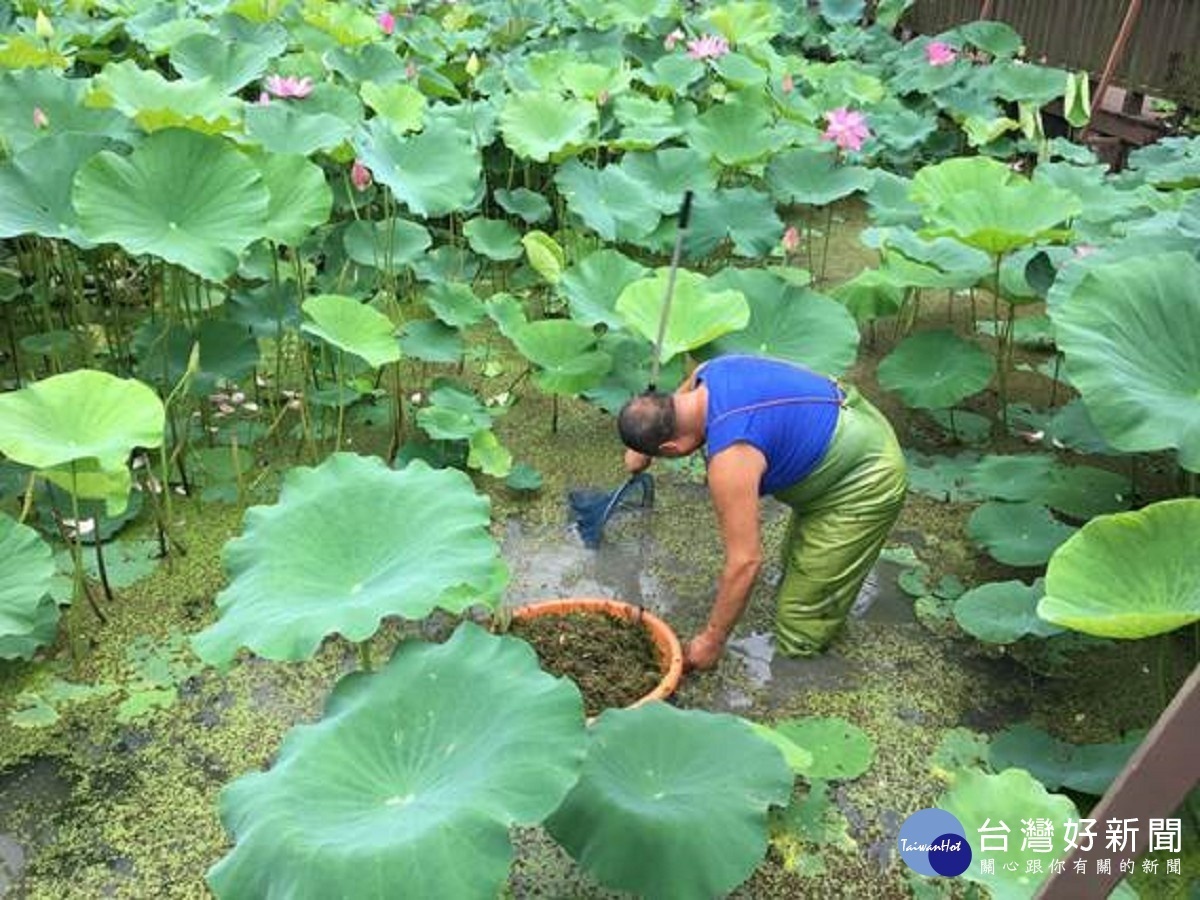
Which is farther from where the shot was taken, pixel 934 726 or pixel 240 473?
pixel 240 473

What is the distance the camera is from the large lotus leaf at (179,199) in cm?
255

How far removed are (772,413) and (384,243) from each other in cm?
169

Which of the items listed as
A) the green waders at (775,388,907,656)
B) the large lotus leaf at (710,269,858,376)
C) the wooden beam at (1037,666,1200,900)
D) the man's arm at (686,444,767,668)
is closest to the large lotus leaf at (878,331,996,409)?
the large lotus leaf at (710,269,858,376)

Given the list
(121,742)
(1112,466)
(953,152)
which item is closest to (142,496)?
(121,742)

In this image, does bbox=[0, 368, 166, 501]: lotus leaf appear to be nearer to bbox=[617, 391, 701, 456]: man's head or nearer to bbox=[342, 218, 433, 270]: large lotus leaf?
bbox=[617, 391, 701, 456]: man's head

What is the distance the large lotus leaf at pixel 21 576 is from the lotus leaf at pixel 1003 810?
1.61 meters

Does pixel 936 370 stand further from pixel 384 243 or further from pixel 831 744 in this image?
pixel 384 243

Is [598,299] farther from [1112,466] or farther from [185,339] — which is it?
[1112,466]

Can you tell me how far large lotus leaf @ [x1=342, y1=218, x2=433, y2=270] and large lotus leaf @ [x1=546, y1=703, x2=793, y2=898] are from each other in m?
2.11

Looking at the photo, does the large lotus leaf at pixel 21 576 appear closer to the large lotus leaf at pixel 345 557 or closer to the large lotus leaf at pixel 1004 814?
the large lotus leaf at pixel 345 557

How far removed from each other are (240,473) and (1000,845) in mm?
2146

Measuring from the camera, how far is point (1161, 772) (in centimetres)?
112

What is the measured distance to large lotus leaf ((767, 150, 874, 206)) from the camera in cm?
409

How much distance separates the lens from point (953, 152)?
5.76 metres
